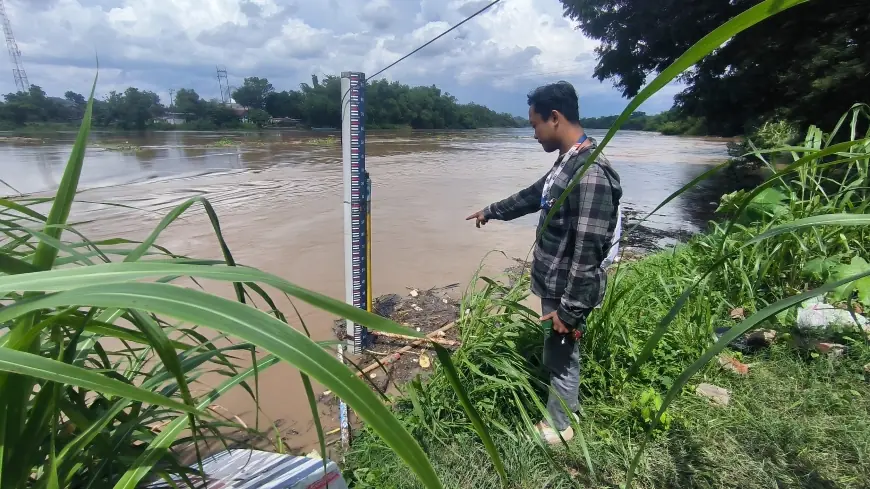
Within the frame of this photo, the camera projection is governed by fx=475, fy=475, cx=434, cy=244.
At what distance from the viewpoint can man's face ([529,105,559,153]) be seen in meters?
2.10

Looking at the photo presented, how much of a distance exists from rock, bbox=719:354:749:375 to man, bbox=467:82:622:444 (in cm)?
93

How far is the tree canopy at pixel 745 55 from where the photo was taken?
7473mm

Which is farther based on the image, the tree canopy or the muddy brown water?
the tree canopy

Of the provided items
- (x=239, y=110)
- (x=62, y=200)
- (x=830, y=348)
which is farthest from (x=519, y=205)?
(x=239, y=110)

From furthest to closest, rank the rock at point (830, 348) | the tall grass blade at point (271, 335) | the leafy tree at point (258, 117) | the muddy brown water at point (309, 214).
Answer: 1. the leafy tree at point (258, 117)
2. the muddy brown water at point (309, 214)
3. the rock at point (830, 348)
4. the tall grass blade at point (271, 335)

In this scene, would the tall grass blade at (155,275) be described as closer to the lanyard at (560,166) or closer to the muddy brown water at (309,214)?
the muddy brown water at (309,214)

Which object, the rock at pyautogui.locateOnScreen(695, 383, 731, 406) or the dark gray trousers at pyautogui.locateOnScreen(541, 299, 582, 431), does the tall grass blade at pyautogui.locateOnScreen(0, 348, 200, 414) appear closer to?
the dark gray trousers at pyautogui.locateOnScreen(541, 299, 582, 431)

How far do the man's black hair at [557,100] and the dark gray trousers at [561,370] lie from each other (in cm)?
84

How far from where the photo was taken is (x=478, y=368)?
8.14ft

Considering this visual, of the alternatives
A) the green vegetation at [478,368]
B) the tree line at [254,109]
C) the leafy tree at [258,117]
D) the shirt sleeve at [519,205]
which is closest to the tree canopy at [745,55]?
the green vegetation at [478,368]

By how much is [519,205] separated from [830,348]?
1.82 metres

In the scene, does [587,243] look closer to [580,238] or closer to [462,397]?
[580,238]

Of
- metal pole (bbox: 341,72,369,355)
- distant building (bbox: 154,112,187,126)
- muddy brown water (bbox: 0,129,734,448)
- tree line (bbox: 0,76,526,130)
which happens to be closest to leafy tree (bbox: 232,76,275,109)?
tree line (bbox: 0,76,526,130)

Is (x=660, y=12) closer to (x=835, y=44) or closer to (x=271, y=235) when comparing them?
(x=835, y=44)
